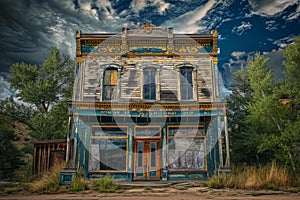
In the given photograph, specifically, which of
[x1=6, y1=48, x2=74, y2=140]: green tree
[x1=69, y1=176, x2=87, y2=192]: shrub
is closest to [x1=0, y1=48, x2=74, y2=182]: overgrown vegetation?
[x1=6, y1=48, x2=74, y2=140]: green tree

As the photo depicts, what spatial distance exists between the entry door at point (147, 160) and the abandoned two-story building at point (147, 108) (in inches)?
1.9

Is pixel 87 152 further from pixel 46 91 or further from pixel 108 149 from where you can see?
pixel 46 91

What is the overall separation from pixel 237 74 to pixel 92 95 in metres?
11.0

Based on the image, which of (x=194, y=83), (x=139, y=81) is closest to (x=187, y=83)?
(x=194, y=83)

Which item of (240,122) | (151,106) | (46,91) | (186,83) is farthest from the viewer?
(46,91)

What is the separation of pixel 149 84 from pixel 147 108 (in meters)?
2.28

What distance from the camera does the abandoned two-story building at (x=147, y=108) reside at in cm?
1084

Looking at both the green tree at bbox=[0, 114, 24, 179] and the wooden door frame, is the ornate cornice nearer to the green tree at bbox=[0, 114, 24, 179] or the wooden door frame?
the wooden door frame

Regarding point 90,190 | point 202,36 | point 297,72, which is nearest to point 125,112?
point 90,190

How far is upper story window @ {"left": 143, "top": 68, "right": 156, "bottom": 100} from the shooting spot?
12641 millimetres

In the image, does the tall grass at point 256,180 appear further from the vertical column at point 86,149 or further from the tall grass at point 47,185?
the tall grass at point 47,185

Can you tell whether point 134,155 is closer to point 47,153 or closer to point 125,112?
point 125,112

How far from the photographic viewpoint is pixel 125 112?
1087 centimetres

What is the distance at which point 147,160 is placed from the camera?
1144 centimetres
